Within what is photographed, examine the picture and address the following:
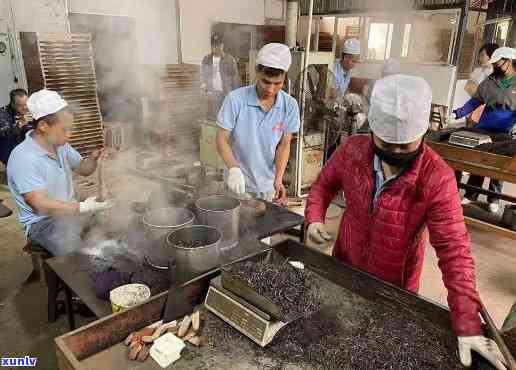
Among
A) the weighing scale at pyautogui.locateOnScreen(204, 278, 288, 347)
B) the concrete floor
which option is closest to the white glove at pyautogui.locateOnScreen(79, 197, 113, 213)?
the concrete floor

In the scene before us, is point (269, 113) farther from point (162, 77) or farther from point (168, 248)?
point (162, 77)

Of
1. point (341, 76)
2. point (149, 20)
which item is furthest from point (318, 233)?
point (341, 76)

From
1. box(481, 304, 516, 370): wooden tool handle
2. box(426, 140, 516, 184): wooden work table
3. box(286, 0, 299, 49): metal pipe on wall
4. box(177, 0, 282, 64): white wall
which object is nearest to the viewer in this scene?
box(481, 304, 516, 370): wooden tool handle

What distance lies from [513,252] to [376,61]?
20.2 ft

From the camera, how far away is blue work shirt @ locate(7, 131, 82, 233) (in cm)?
249

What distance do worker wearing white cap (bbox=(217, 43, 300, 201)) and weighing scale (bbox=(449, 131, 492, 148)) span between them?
6.88 ft

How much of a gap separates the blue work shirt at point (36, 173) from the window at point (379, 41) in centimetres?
807

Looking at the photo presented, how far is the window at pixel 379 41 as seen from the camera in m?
8.93

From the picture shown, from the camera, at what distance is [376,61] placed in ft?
29.8

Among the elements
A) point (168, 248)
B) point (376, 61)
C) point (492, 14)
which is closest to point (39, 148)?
point (168, 248)

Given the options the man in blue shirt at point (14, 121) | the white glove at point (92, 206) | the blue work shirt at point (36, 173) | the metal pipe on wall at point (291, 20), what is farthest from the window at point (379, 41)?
the white glove at point (92, 206)

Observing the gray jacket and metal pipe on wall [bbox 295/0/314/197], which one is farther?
the gray jacket
